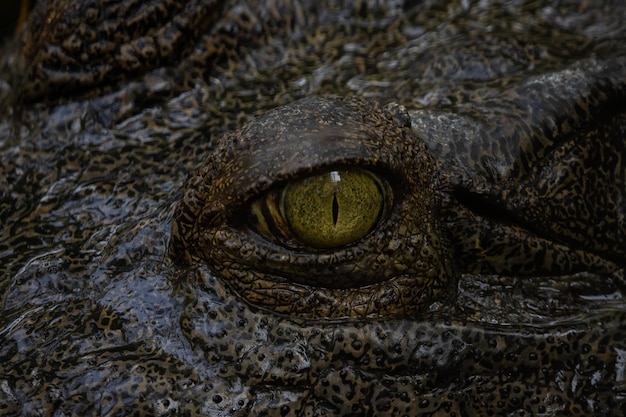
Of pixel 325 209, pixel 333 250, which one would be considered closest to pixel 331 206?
pixel 325 209

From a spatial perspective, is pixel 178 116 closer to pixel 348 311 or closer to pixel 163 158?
pixel 163 158

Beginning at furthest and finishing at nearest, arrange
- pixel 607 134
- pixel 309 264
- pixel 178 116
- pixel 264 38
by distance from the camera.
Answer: pixel 264 38 → pixel 178 116 → pixel 607 134 → pixel 309 264

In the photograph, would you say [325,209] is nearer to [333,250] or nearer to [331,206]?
[331,206]

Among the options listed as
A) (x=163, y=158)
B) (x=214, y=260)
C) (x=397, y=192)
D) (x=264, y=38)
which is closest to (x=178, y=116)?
(x=163, y=158)
